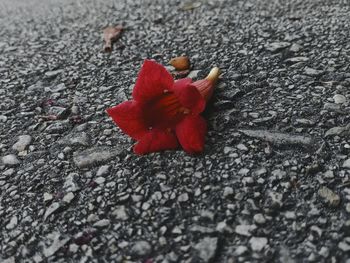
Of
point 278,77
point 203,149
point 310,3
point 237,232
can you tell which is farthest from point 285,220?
point 310,3

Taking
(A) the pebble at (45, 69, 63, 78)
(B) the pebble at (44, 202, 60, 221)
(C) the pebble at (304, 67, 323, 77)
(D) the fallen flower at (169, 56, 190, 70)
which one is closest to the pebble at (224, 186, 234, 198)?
(B) the pebble at (44, 202, 60, 221)

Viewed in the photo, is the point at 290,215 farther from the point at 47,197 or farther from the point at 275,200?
the point at 47,197

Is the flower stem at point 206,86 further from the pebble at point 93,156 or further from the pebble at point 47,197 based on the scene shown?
the pebble at point 47,197

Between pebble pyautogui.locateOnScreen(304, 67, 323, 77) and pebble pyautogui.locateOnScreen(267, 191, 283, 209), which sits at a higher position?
pebble pyautogui.locateOnScreen(304, 67, 323, 77)

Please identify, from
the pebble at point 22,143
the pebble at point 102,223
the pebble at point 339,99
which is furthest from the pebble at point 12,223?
the pebble at point 339,99

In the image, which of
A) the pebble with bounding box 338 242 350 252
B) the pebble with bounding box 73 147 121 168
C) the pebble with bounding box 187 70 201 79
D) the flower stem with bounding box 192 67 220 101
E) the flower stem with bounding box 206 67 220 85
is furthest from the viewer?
the pebble with bounding box 187 70 201 79

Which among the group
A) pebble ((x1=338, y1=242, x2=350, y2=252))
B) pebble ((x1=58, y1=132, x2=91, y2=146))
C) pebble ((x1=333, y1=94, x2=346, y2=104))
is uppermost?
pebble ((x1=58, y1=132, x2=91, y2=146))

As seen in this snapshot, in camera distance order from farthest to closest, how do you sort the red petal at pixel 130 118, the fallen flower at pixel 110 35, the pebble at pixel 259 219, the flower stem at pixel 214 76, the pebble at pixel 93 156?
the fallen flower at pixel 110 35, the flower stem at pixel 214 76, the pebble at pixel 93 156, the red petal at pixel 130 118, the pebble at pixel 259 219

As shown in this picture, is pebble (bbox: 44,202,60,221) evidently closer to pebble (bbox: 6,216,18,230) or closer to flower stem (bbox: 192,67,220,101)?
pebble (bbox: 6,216,18,230)

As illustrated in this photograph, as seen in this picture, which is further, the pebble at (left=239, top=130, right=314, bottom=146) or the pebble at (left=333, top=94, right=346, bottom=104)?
the pebble at (left=333, top=94, right=346, bottom=104)
